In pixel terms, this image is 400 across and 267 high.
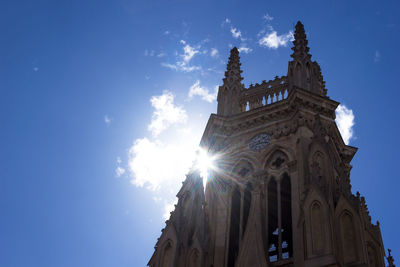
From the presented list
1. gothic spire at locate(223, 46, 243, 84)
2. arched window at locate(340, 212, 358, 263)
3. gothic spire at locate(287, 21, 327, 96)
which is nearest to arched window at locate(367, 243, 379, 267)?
arched window at locate(340, 212, 358, 263)

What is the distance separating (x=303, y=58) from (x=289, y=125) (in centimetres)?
552

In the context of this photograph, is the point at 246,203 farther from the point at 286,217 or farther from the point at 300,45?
the point at 300,45

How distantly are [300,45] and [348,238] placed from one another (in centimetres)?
1564

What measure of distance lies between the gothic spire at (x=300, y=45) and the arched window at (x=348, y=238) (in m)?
13.1

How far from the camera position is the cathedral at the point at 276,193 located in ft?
73.9

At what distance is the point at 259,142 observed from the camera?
30203mm

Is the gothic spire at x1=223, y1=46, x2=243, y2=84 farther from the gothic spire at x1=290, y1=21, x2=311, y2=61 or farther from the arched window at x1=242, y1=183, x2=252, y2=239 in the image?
the arched window at x1=242, y1=183, x2=252, y2=239

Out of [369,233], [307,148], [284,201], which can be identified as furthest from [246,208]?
[369,233]

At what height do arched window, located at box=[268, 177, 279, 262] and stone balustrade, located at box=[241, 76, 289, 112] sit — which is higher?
stone balustrade, located at box=[241, 76, 289, 112]

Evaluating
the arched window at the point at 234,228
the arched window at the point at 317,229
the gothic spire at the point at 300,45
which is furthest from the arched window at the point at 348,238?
the gothic spire at the point at 300,45

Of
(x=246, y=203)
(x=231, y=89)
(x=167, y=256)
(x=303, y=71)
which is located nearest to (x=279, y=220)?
(x=246, y=203)

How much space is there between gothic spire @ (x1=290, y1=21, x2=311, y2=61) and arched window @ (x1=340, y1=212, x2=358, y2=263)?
13146 mm

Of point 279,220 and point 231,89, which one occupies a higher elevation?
point 231,89

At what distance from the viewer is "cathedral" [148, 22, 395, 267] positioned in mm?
22516
